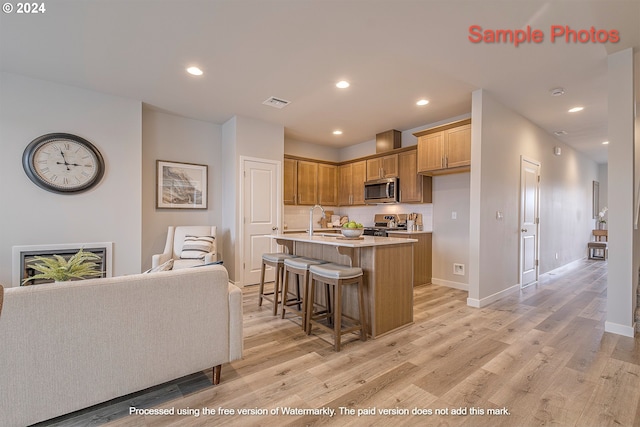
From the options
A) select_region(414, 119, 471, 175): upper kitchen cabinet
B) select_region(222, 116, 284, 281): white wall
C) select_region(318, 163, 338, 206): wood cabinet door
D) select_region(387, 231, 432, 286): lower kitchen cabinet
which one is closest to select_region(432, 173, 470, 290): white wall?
select_region(387, 231, 432, 286): lower kitchen cabinet

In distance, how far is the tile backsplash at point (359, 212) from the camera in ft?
16.8

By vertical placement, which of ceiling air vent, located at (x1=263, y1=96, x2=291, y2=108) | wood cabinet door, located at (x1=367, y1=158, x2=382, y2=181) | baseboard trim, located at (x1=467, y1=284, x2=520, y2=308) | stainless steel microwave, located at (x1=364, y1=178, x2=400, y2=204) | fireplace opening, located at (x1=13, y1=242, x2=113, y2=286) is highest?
ceiling air vent, located at (x1=263, y1=96, x2=291, y2=108)

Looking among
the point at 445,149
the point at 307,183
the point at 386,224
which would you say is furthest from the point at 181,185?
the point at 445,149

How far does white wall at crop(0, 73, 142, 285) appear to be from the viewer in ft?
10.6

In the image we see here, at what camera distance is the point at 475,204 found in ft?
11.8

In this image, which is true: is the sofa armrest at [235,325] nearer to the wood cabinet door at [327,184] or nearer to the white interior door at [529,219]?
the wood cabinet door at [327,184]

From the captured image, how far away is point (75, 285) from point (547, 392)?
2911 millimetres

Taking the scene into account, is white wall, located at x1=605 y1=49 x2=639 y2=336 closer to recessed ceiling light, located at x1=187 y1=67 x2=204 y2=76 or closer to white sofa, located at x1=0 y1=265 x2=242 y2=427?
white sofa, located at x1=0 y1=265 x2=242 y2=427

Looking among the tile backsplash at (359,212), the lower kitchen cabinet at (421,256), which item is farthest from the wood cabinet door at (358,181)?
the lower kitchen cabinet at (421,256)

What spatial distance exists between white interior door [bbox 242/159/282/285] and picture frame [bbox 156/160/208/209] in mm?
787

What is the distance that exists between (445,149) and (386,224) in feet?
6.09

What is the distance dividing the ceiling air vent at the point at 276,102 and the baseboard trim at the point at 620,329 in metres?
4.42

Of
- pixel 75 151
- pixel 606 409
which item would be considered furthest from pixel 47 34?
pixel 606 409

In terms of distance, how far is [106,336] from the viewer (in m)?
1.56
